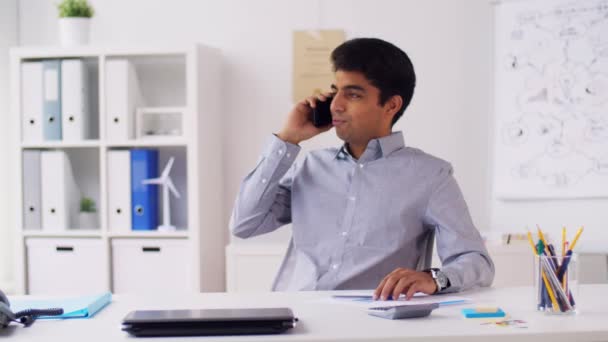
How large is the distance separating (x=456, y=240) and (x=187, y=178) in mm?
1906

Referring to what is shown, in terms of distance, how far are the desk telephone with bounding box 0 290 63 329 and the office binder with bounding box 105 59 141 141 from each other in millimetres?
1964

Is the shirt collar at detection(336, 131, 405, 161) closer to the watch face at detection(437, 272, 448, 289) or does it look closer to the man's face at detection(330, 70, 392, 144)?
the man's face at detection(330, 70, 392, 144)

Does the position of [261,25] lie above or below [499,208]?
above

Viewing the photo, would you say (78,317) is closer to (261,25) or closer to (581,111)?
(261,25)

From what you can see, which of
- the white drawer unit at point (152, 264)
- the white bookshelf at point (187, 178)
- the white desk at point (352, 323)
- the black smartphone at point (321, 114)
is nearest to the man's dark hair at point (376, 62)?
the black smartphone at point (321, 114)

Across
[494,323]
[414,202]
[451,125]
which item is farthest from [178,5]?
[494,323]

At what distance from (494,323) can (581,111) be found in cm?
232

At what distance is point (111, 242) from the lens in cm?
362

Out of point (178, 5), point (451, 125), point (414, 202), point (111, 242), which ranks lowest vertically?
point (111, 242)

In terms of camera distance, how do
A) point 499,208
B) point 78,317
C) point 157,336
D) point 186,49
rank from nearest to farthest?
point 157,336 < point 78,317 < point 186,49 < point 499,208

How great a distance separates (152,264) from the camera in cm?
360

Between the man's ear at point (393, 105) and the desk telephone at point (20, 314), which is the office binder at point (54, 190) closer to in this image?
the man's ear at point (393, 105)

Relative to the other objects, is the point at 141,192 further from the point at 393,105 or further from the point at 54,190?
the point at 393,105

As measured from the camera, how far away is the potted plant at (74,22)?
364 cm
